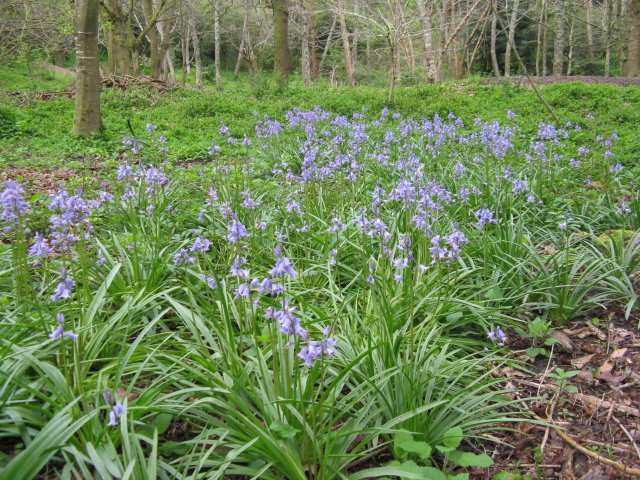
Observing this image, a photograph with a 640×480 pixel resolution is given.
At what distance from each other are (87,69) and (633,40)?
1548cm

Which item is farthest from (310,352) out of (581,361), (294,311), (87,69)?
(87,69)

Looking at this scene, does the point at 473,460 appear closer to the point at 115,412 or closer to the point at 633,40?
the point at 115,412

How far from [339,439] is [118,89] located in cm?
1415

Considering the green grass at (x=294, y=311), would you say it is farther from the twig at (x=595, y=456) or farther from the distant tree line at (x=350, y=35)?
the distant tree line at (x=350, y=35)

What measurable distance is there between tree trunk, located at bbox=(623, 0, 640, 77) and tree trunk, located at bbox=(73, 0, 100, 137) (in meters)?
15.0

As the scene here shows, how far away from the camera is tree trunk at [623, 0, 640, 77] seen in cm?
1469

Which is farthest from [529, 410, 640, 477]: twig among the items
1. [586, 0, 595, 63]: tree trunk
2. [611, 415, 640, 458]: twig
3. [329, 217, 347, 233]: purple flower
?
[586, 0, 595, 63]: tree trunk

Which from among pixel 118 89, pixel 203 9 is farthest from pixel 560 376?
pixel 203 9

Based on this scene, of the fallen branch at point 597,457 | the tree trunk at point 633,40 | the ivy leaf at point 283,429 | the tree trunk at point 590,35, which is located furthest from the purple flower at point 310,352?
the tree trunk at point 590,35

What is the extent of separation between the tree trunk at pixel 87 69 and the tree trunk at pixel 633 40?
49.2 ft

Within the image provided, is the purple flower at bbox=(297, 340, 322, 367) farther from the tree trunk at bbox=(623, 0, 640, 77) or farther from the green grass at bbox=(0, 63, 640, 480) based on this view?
the tree trunk at bbox=(623, 0, 640, 77)

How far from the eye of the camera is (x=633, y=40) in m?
15.0

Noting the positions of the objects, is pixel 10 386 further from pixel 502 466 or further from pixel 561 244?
pixel 561 244

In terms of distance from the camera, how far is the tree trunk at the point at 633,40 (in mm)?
14691
